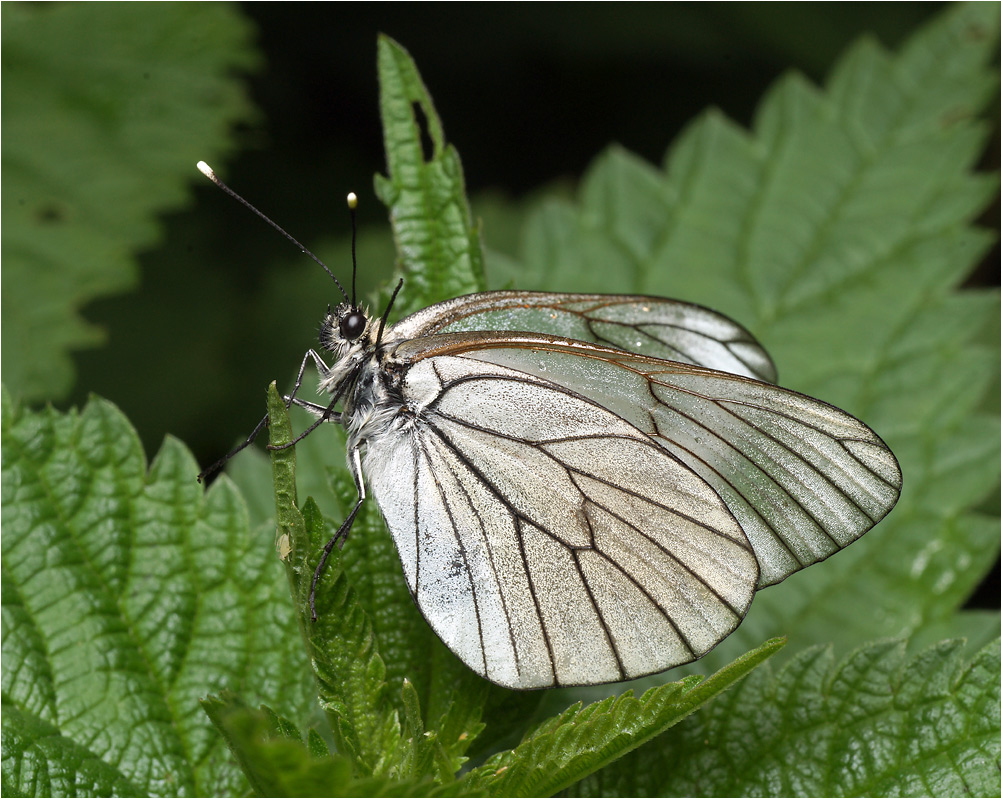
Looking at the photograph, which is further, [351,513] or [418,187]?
[418,187]

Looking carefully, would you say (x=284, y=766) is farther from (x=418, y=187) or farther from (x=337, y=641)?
(x=418, y=187)

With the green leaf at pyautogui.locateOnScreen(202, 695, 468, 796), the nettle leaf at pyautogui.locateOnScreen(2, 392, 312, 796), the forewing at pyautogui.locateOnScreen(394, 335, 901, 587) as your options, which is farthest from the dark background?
the green leaf at pyautogui.locateOnScreen(202, 695, 468, 796)

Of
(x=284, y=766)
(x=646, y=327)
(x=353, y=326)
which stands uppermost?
(x=353, y=326)

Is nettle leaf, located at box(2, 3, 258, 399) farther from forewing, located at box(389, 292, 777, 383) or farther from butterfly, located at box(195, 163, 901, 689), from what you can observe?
forewing, located at box(389, 292, 777, 383)

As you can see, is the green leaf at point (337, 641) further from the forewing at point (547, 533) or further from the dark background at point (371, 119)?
the dark background at point (371, 119)

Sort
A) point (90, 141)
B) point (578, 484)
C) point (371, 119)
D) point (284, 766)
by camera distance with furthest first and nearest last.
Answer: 1. point (371, 119)
2. point (90, 141)
3. point (578, 484)
4. point (284, 766)

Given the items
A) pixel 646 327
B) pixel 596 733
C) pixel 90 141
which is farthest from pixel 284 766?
pixel 90 141
